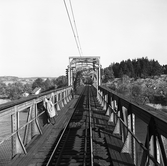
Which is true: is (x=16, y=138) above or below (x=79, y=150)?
above

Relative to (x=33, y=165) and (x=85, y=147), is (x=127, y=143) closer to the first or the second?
(x=85, y=147)

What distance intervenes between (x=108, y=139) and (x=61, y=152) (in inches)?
71.9

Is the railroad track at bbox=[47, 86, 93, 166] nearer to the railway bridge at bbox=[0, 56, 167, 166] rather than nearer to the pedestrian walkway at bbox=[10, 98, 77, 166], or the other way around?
the railway bridge at bbox=[0, 56, 167, 166]

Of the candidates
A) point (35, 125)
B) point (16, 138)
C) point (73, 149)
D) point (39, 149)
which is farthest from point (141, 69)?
point (16, 138)

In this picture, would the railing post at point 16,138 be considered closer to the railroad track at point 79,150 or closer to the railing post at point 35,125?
the railroad track at point 79,150

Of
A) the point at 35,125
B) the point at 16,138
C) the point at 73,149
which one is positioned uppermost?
the point at 16,138

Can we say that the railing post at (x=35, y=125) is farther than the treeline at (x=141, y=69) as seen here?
No

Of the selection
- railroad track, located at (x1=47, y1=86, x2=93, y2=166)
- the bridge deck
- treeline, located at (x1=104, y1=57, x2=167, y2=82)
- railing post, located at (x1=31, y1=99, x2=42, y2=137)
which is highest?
treeline, located at (x1=104, y1=57, x2=167, y2=82)

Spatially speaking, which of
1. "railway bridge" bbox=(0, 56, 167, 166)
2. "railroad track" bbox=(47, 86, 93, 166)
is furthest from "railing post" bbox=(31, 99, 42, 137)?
"railroad track" bbox=(47, 86, 93, 166)

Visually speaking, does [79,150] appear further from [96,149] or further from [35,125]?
[35,125]

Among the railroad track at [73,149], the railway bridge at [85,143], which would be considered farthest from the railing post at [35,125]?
the railroad track at [73,149]

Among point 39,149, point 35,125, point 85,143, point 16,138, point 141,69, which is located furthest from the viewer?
point 141,69

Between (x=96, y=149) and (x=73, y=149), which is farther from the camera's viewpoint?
(x=73, y=149)

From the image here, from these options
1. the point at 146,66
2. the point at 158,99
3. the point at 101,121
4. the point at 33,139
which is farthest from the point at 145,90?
the point at 146,66
